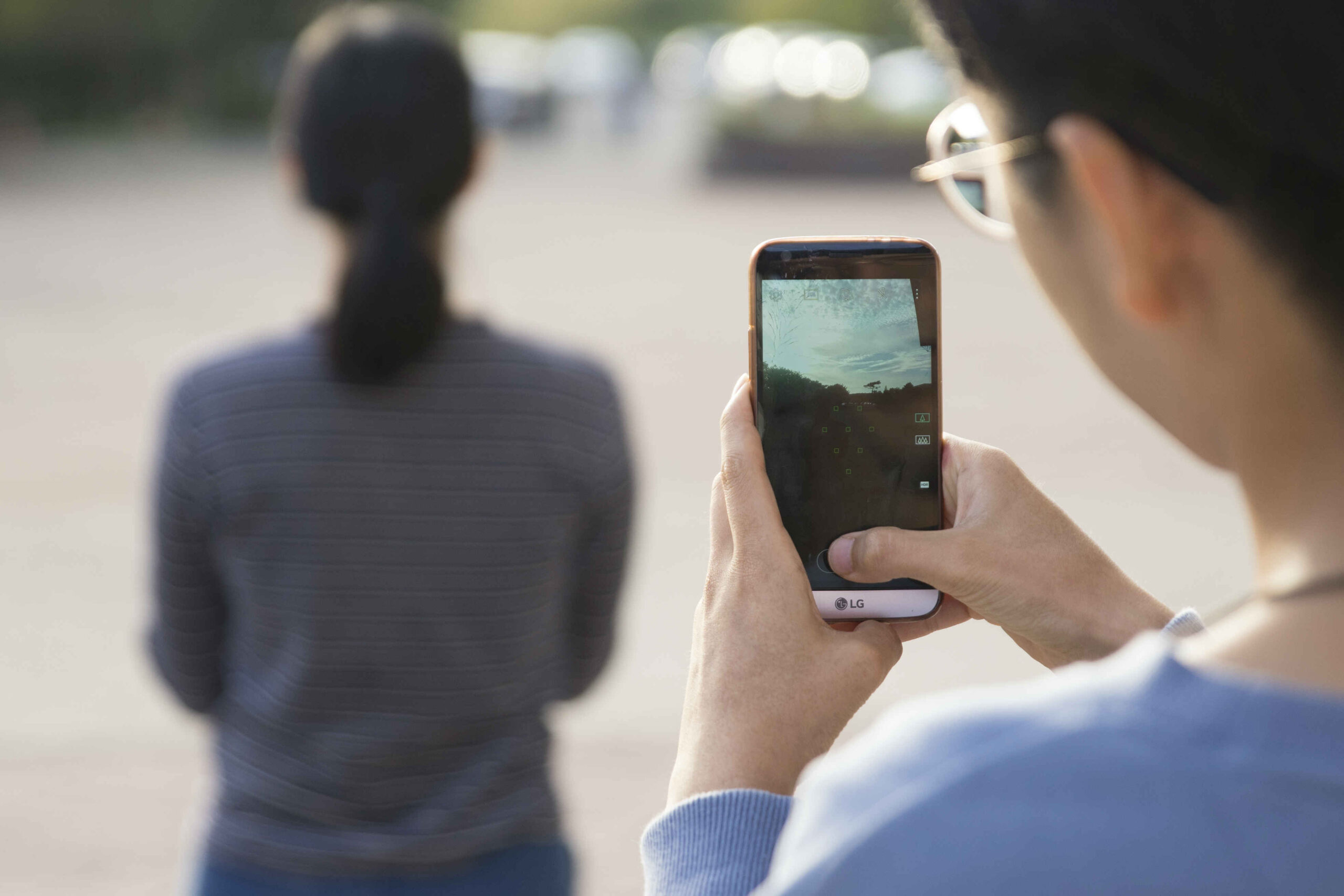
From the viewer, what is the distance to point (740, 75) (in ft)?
91.0

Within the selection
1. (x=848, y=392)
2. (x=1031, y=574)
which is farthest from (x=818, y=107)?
(x=1031, y=574)

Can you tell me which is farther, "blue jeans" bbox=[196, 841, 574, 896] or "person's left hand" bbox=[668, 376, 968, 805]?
"blue jeans" bbox=[196, 841, 574, 896]

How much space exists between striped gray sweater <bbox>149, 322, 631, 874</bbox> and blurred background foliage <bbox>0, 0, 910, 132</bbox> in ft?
77.7

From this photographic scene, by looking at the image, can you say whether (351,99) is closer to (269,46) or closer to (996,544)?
(996,544)

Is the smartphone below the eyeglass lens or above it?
below

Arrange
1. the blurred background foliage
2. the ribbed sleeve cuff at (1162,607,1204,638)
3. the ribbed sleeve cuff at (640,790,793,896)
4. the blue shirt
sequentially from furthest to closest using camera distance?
1. the blurred background foliage
2. the ribbed sleeve cuff at (1162,607,1204,638)
3. the ribbed sleeve cuff at (640,790,793,896)
4. the blue shirt

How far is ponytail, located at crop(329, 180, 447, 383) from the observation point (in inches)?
77.7

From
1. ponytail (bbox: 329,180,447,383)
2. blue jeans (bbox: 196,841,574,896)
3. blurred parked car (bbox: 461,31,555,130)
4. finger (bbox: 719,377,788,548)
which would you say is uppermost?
blurred parked car (bbox: 461,31,555,130)

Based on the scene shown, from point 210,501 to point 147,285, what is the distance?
445 inches

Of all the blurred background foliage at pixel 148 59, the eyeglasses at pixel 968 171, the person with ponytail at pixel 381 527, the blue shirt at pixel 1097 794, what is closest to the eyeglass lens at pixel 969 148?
the eyeglasses at pixel 968 171

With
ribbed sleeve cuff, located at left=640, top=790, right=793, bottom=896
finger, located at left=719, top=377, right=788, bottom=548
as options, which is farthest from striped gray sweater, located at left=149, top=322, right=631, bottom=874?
ribbed sleeve cuff, located at left=640, top=790, right=793, bottom=896

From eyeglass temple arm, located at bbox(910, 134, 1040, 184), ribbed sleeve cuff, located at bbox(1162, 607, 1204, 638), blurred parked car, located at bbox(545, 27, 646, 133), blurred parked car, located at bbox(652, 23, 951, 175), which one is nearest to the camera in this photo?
eyeglass temple arm, located at bbox(910, 134, 1040, 184)

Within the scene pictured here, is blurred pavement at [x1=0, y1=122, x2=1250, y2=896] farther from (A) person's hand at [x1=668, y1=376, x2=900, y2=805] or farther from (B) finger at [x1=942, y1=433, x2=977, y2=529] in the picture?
(A) person's hand at [x1=668, y1=376, x2=900, y2=805]

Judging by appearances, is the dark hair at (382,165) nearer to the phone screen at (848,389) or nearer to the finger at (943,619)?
the phone screen at (848,389)
